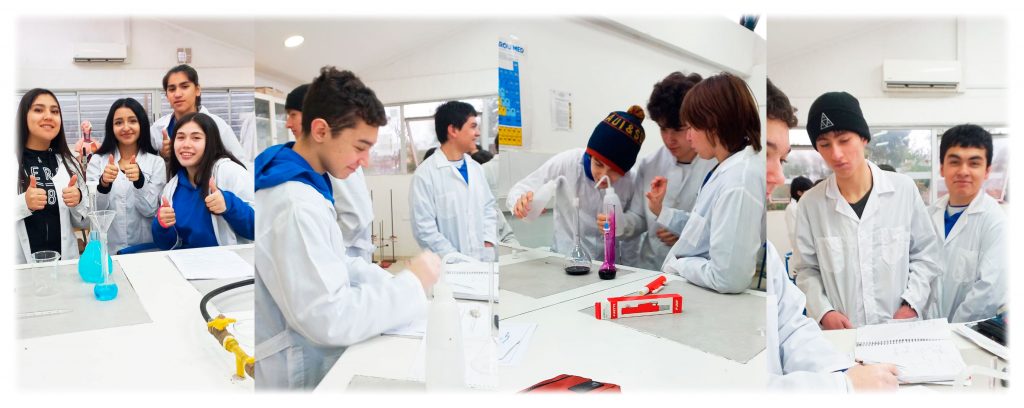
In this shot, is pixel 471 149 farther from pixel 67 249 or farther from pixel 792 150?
pixel 67 249

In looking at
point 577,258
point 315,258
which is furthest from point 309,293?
point 577,258

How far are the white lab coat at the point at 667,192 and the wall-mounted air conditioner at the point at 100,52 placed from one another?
192cm

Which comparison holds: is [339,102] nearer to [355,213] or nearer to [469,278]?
[355,213]

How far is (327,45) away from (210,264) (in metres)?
1.22

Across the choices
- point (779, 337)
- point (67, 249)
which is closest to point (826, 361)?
point (779, 337)

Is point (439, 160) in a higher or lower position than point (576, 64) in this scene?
lower

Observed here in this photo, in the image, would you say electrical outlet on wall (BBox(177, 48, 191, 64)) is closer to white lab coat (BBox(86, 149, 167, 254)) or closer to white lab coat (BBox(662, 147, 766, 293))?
white lab coat (BBox(86, 149, 167, 254))

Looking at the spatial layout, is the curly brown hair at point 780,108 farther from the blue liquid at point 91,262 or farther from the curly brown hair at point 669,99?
the blue liquid at point 91,262

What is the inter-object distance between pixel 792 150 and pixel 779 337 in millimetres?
629

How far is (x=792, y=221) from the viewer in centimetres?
186

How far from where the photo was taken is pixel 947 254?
1.85 metres

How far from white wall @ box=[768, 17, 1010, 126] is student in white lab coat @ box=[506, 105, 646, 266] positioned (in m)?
0.65

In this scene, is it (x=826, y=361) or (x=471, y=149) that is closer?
(x=471, y=149)

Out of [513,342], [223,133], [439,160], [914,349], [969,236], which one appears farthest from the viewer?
[223,133]
